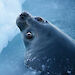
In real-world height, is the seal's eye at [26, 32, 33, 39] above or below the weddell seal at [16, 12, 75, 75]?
above

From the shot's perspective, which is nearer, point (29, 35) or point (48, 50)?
point (48, 50)

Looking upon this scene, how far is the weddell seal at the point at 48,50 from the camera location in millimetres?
3227

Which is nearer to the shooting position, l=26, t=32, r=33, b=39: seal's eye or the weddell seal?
the weddell seal

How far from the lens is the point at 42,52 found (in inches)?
143

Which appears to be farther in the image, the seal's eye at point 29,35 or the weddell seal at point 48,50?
the seal's eye at point 29,35

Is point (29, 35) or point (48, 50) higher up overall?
point (29, 35)

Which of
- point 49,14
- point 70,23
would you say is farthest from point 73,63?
point 49,14

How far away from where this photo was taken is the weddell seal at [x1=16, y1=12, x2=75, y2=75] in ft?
10.6

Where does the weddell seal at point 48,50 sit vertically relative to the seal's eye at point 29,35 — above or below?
below

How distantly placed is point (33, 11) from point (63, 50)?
23322 mm

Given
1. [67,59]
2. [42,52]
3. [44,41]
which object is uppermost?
[44,41]

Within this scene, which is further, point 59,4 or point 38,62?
point 59,4

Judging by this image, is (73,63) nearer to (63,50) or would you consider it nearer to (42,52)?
(63,50)

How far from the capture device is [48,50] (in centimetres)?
358
